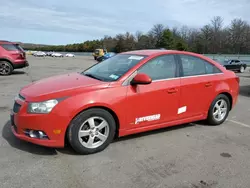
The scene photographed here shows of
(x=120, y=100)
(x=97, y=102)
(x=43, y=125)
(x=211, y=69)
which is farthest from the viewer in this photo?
(x=211, y=69)

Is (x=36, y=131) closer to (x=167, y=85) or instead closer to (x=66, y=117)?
(x=66, y=117)

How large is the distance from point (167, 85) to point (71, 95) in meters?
1.66

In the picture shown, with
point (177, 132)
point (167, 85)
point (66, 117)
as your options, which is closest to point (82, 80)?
point (66, 117)

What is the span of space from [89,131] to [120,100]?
644 millimetres

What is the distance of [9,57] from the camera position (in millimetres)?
12203

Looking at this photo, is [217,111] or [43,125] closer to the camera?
[43,125]

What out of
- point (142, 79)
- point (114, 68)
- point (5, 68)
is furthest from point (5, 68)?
point (142, 79)

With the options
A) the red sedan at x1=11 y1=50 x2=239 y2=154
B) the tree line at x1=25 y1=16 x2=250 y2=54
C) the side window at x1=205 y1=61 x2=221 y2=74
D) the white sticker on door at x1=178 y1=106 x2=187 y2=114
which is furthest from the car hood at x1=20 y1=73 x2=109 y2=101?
the tree line at x1=25 y1=16 x2=250 y2=54

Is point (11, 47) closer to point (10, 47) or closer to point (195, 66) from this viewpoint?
point (10, 47)

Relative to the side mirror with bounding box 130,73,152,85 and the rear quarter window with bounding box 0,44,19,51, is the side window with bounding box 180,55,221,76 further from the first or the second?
the rear quarter window with bounding box 0,44,19,51

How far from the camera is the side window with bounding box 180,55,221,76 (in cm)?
446

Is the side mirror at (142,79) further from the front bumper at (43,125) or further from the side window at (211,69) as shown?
the side window at (211,69)

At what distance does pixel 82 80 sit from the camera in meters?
3.82

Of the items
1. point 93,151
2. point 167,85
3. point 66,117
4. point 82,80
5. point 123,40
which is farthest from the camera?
point 123,40
